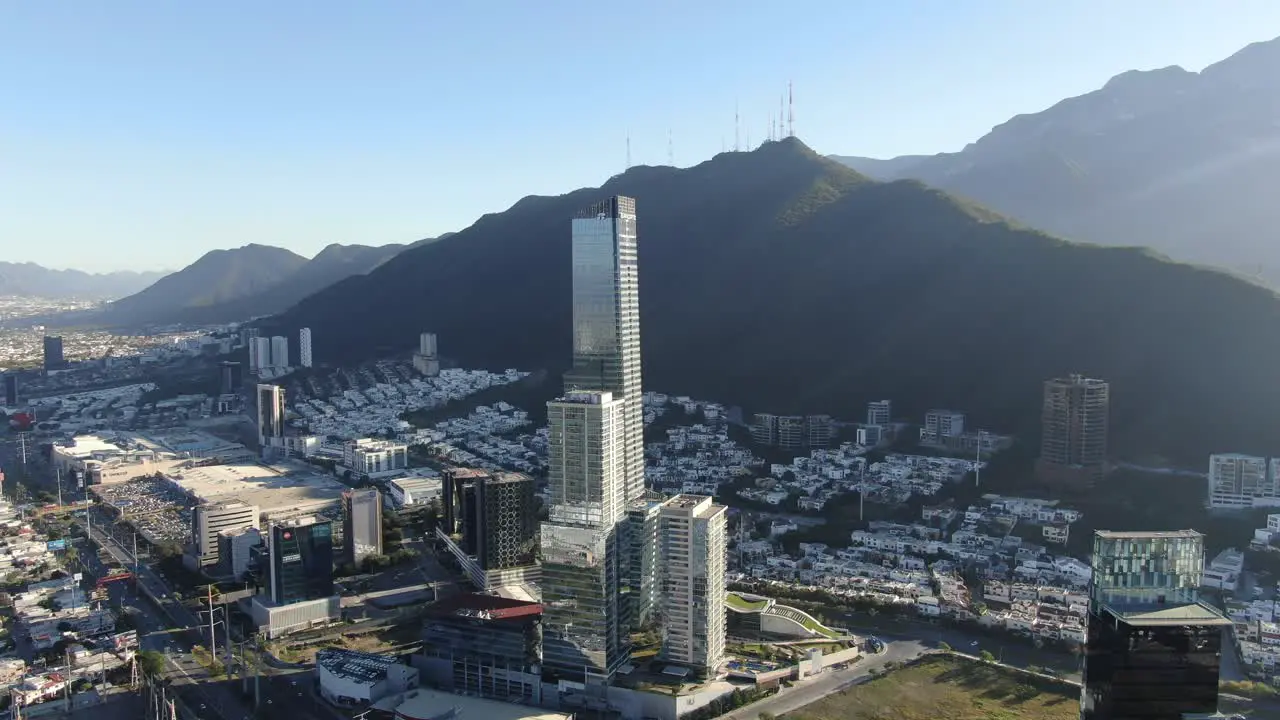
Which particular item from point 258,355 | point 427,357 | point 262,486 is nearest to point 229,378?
point 258,355

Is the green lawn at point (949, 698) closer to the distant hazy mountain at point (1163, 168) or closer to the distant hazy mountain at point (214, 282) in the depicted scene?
the distant hazy mountain at point (1163, 168)

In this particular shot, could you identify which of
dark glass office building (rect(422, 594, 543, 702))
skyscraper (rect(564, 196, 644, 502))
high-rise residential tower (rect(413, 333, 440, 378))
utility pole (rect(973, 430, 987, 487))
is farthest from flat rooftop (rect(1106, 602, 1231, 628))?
high-rise residential tower (rect(413, 333, 440, 378))

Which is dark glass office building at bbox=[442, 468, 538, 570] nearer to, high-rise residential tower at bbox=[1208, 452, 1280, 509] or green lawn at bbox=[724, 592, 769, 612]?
green lawn at bbox=[724, 592, 769, 612]

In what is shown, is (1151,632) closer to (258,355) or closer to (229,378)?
(229,378)

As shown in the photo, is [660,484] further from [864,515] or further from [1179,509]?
[1179,509]

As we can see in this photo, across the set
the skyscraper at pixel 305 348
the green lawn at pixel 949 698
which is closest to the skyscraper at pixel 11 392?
the skyscraper at pixel 305 348
